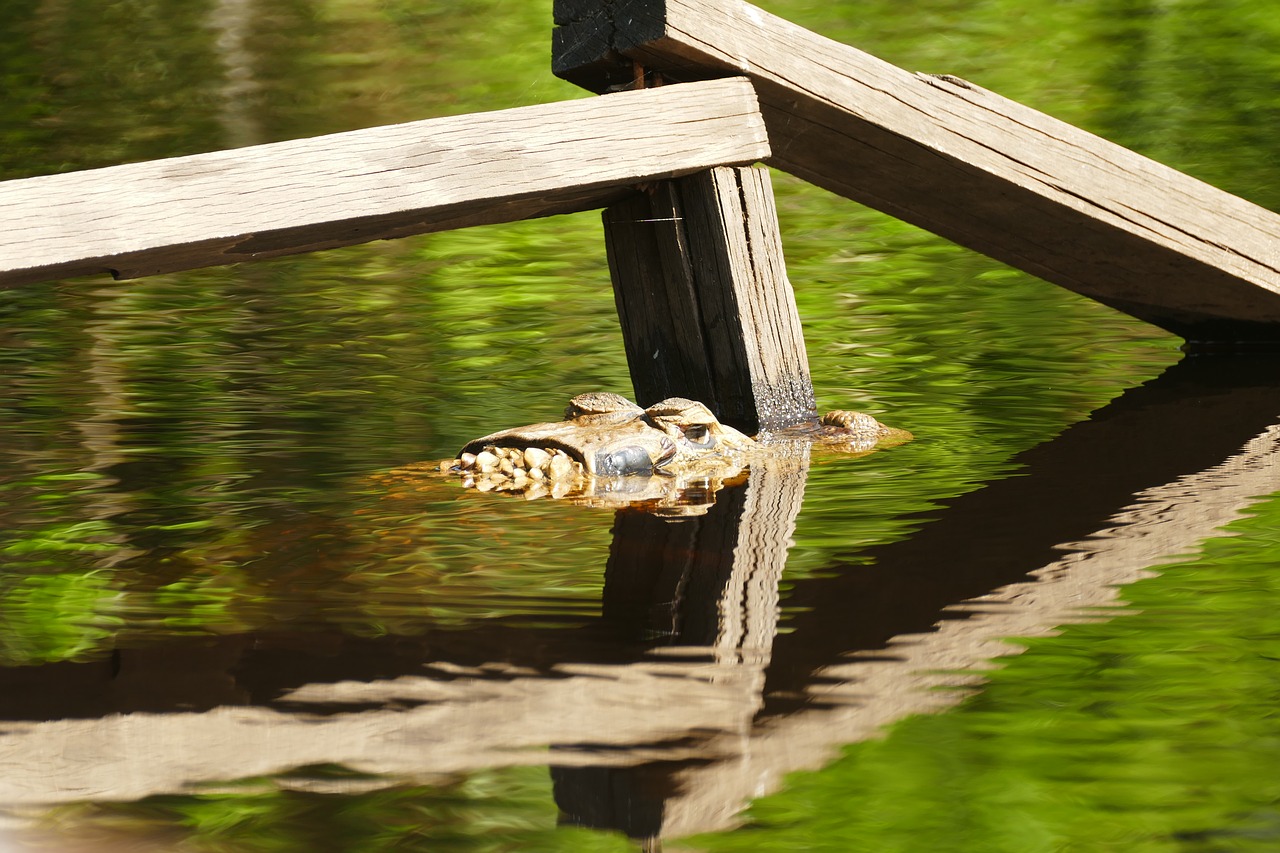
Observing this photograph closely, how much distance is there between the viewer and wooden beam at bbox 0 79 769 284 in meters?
3.58

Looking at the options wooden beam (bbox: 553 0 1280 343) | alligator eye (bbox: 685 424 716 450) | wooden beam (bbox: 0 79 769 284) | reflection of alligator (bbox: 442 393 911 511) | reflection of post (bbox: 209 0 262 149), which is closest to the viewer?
wooden beam (bbox: 0 79 769 284)

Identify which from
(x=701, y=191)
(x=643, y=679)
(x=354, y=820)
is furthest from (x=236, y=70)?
(x=354, y=820)

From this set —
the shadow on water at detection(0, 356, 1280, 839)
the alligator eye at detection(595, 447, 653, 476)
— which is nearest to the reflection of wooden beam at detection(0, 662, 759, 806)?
the shadow on water at detection(0, 356, 1280, 839)

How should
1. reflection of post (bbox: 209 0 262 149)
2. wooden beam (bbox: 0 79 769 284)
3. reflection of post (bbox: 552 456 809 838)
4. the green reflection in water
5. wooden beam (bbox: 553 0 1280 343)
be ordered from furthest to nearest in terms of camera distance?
reflection of post (bbox: 209 0 262 149)
wooden beam (bbox: 553 0 1280 343)
wooden beam (bbox: 0 79 769 284)
reflection of post (bbox: 552 456 809 838)
the green reflection in water

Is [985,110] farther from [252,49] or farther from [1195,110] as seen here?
[252,49]

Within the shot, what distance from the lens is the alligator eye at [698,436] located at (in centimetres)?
448

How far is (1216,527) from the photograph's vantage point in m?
3.71

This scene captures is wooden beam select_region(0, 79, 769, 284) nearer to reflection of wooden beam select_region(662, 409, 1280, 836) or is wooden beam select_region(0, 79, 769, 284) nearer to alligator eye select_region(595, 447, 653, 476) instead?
alligator eye select_region(595, 447, 653, 476)

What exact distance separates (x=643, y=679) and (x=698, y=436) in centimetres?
191

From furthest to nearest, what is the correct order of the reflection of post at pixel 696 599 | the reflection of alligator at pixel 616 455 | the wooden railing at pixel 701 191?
the reflection of alligator at pixel 616 455
the wooden railing at pixel 701 191
the reflection of post at pixel 696 599

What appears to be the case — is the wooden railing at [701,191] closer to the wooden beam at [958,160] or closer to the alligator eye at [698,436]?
the wooden beam at [958,160]

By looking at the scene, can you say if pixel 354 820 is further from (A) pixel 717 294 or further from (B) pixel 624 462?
(A) pixel 717 294

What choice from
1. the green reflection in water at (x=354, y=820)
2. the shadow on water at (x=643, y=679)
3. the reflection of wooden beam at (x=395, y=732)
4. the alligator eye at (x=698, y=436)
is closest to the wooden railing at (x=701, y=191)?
the alligator eye at (x=698, y=436)

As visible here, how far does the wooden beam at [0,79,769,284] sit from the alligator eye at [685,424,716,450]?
0.77m
